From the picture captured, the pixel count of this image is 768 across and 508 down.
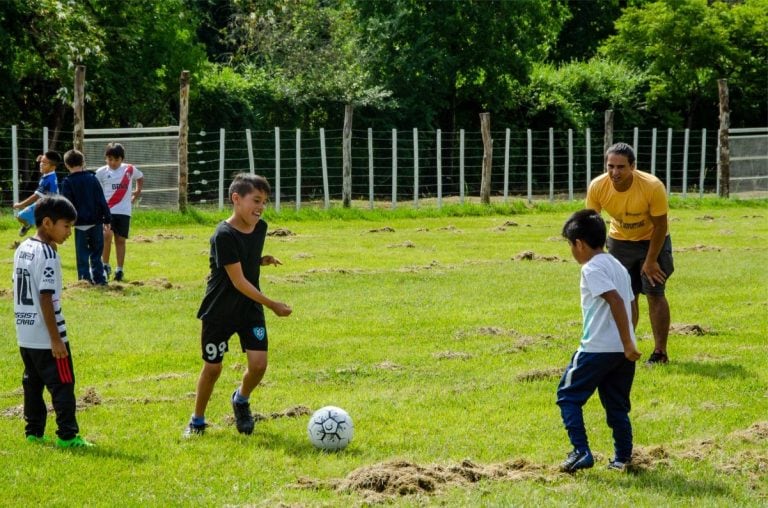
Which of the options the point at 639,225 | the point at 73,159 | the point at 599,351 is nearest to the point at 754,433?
the point at 599,351

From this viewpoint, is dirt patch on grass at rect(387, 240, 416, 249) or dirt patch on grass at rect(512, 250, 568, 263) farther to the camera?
dirt patch on grass at rect(387, 240, 416, 249)

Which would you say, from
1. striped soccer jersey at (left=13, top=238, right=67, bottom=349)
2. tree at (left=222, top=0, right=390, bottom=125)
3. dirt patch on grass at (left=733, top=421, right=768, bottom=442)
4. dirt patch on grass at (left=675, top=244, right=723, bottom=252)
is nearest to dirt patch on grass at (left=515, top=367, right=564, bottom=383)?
dirt patch on grass at (left=733, top=421, right=768, bottom=442)

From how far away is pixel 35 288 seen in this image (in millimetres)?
7648

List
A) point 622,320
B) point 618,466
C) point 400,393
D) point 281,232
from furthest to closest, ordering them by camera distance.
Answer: point 281,232
point 400,393
point 618,466
point 622,320

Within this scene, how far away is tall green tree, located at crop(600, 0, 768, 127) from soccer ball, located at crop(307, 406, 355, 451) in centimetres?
3332

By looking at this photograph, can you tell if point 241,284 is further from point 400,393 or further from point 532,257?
point 532,257

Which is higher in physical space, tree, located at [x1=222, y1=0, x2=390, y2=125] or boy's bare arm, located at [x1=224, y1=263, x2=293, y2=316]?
tree, located at [x1=222, y1=0, x2=390, y2=125]

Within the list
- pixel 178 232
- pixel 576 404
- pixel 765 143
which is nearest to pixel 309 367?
pixel 576 404

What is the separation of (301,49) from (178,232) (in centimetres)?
2037

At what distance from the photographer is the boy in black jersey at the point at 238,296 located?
Answer: 7.83 meters

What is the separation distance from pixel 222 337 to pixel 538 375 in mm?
3120

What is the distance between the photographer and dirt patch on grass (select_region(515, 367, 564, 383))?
9898 millimetres

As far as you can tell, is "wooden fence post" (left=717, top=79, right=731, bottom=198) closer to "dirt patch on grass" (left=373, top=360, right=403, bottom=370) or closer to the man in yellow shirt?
the man in yellow shirt

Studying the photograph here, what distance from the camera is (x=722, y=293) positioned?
1506cm
